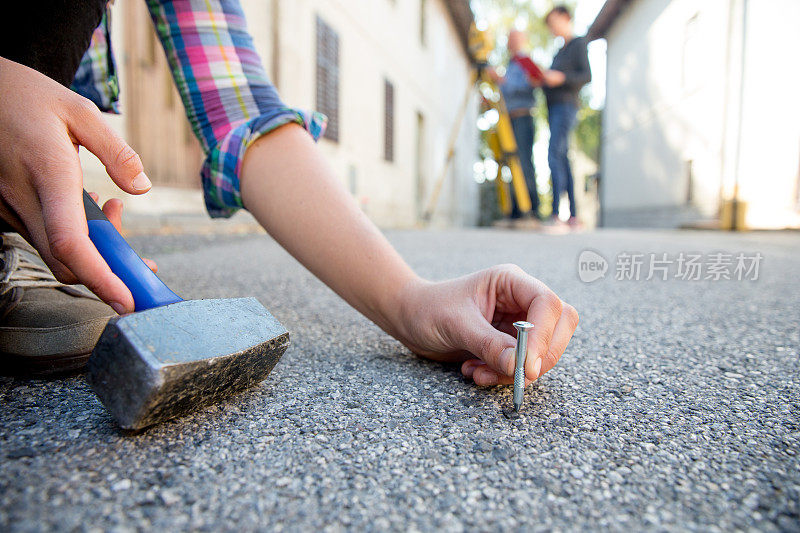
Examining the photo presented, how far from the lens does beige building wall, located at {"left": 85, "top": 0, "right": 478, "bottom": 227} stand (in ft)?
14.3

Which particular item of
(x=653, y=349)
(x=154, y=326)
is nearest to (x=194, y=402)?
(x=154, y=326)

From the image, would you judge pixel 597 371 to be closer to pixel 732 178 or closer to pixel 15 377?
pixel 15 377

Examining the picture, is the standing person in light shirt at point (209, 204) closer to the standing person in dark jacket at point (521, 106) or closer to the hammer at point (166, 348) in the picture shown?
the hammer at point (166, 348)

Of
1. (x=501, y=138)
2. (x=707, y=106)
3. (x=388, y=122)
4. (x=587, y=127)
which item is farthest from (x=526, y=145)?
(x=587, y=127)

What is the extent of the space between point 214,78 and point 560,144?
13.9 ft

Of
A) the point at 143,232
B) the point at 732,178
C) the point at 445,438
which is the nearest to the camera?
the point at 445,438

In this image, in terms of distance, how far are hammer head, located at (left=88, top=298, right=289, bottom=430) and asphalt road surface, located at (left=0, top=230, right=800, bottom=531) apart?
4 cm

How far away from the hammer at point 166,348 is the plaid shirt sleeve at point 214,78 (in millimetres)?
313

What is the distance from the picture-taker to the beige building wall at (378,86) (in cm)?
436

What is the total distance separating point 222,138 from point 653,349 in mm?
954

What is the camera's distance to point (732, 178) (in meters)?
6.72

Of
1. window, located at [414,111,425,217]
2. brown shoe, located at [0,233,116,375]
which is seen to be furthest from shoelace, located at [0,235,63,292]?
window, located at [414,111,425,217]

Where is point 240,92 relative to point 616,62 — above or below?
below

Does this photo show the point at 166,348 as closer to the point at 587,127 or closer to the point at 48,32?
the point at 48,32
